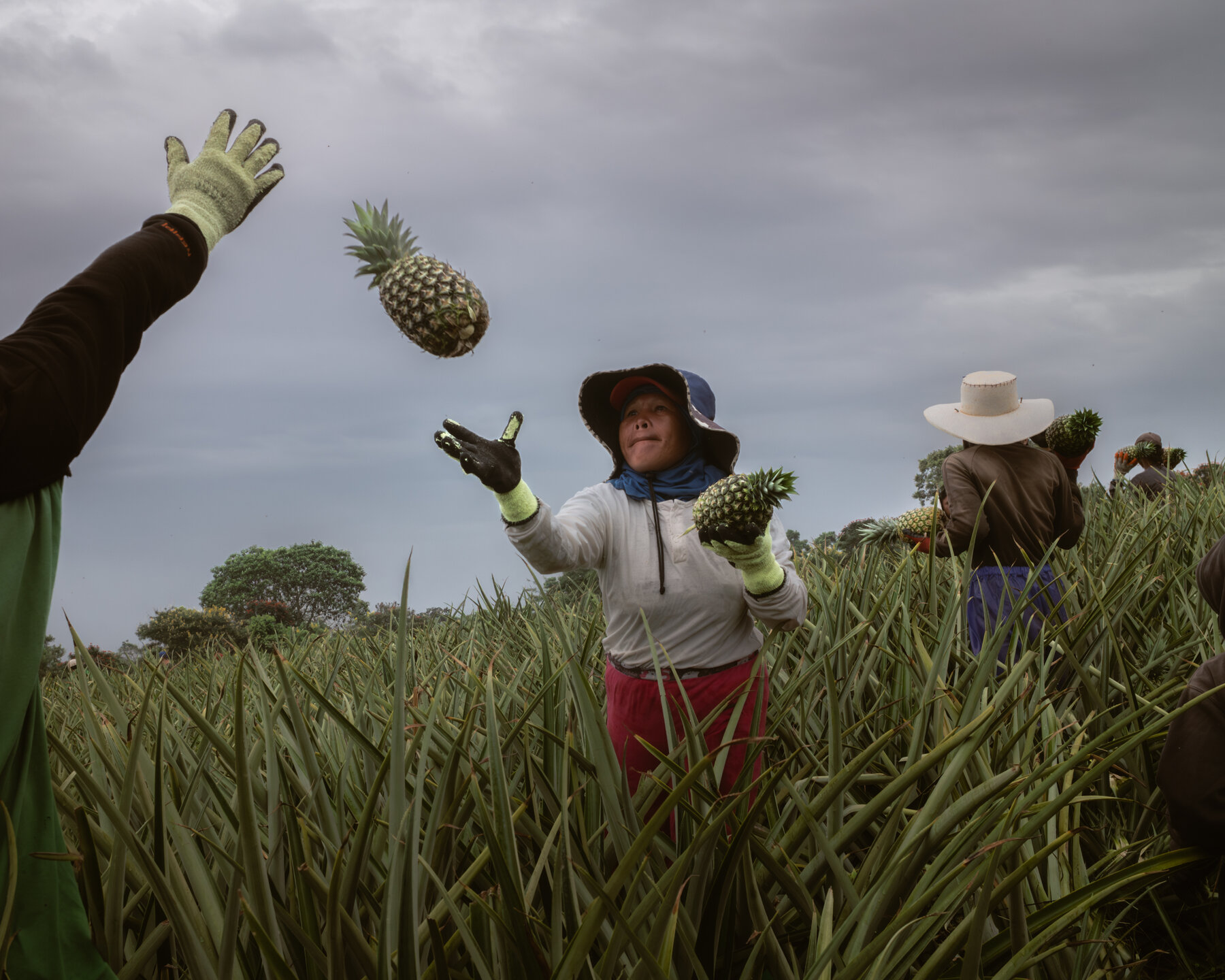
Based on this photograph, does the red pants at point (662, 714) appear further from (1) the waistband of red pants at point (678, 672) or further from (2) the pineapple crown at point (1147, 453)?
(2) the pineapple crown at point (1147, 453)

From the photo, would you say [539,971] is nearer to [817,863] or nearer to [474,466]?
[817,863]

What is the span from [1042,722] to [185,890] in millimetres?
2323

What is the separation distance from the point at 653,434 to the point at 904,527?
201 centimetres

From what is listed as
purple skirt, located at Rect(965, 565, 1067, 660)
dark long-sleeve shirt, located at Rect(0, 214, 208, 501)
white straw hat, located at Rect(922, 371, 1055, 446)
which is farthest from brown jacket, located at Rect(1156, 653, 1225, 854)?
dark long-sleeve shirt, located at Rect(0, 214, 208, 501)

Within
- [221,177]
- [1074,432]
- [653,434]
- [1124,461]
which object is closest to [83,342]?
[221,177]

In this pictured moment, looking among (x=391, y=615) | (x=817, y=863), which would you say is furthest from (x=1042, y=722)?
(x=391, y=615)

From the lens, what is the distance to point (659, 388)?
113 inches

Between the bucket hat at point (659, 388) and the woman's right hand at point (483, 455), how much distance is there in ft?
→ 1.69

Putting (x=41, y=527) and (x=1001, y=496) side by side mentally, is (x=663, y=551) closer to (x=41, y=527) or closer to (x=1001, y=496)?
(x=41, y=527)

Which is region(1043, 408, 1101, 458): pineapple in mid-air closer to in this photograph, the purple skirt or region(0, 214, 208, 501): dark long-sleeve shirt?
the purple skirt

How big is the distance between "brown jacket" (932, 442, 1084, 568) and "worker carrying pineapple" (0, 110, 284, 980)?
11.5 ft

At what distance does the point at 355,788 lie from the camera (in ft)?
7.05

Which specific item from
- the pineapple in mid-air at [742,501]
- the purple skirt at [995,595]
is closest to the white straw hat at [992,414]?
the purple skirt at [995,595]

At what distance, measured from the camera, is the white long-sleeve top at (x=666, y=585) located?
2633mm
